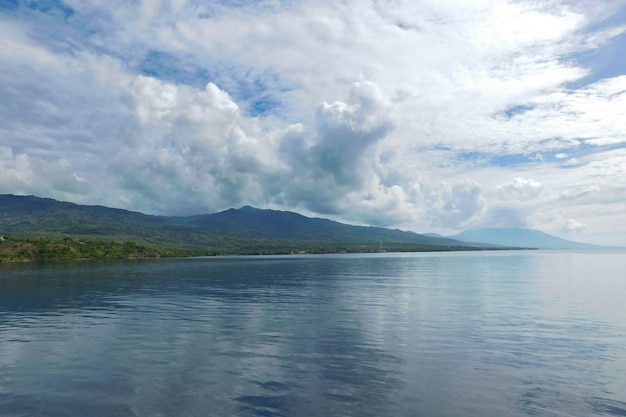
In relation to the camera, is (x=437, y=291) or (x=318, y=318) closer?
(x=318, y=318)

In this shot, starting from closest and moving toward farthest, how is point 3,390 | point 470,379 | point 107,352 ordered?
point 3,390 < point 470,379 < point 107,352

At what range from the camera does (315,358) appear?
34094 millimetres

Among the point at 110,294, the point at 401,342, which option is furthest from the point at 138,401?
the point at 110,294

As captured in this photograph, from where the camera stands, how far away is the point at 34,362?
33.4m

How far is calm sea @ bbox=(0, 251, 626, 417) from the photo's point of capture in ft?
79.8

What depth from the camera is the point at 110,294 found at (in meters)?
80.5

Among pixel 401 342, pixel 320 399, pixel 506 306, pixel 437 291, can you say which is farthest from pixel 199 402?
pixel 437 291

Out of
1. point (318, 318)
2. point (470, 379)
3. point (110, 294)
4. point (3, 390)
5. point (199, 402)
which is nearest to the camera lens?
point (199, 402)

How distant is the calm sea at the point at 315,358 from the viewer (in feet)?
79.8

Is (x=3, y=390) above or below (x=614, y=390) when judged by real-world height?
below

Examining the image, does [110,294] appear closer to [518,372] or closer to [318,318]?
[318,318]

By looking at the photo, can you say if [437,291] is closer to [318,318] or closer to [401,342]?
[318,318]

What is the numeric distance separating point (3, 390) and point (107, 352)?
388 inches

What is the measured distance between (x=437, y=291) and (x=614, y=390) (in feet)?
179
